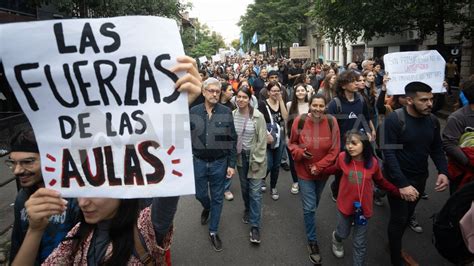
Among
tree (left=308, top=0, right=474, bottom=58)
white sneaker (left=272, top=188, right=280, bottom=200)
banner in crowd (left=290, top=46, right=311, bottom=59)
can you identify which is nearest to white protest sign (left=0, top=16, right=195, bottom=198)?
white sneaker (left=272, top=188, right=280, bottom=200)

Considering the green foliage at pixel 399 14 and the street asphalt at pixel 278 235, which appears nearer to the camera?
the street asphalt at pixel 278 235

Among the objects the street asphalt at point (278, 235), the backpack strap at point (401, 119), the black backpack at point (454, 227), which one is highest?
the backpack strap at point (401, 119)

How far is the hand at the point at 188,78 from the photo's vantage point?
161cm

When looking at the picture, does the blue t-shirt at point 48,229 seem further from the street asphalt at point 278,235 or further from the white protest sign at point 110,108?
the street asphalt at point 278,235

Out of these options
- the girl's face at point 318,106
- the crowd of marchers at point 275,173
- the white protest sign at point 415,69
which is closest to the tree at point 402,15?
the white protest sign at point 415,69

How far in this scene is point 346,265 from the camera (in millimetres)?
3592

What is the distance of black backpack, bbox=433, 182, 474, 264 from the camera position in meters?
2.39

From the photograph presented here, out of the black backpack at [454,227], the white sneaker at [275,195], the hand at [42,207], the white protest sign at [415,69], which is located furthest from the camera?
the white sneaker at [275,195]

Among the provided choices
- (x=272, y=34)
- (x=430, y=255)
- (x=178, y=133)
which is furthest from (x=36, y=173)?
(x=272, y=34)

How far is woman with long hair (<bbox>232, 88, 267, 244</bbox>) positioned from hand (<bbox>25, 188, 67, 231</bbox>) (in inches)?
110

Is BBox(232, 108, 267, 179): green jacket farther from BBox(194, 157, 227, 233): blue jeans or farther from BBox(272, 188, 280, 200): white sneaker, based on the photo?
BBox(272, 188, 280, 200): white sneaker

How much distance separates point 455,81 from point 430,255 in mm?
14641

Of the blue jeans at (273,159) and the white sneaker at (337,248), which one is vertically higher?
the blue jeans at (273,159)

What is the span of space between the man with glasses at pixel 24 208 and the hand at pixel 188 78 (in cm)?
99
